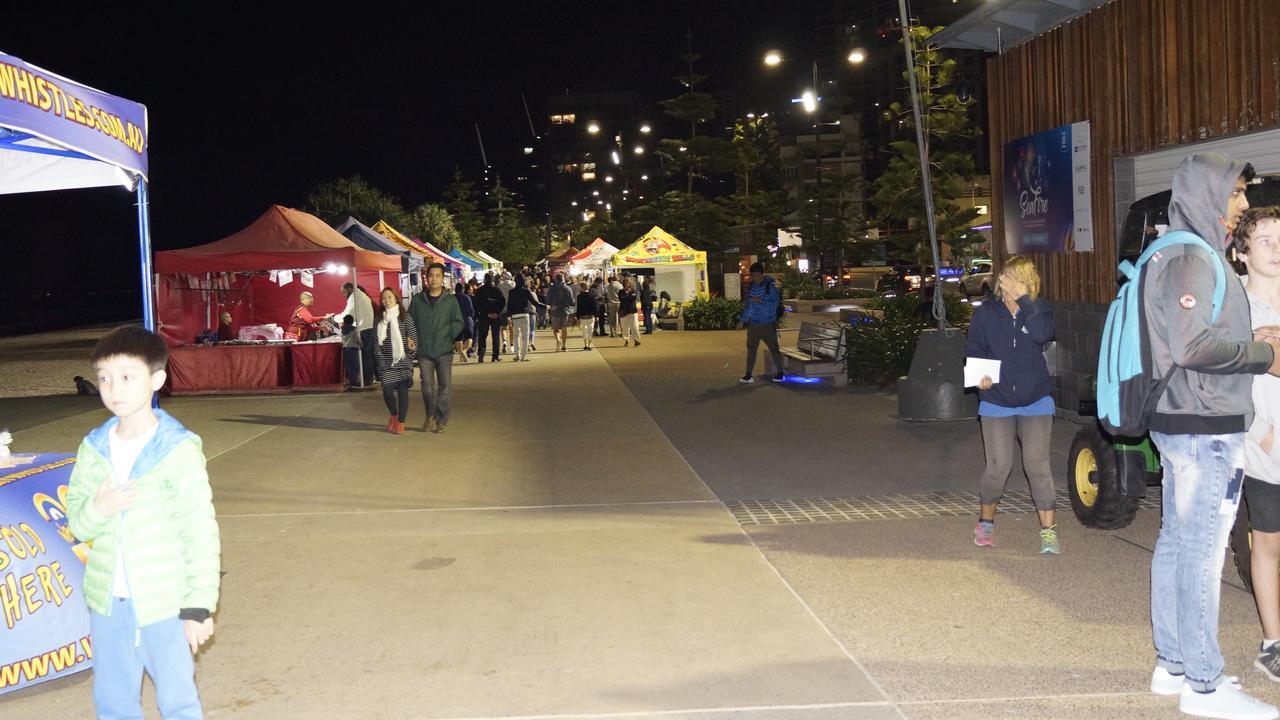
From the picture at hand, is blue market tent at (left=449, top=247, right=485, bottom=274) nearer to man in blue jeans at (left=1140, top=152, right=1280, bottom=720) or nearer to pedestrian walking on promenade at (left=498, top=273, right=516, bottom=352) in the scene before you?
pedestrian walking on promenade at (left=498, top=273, right=516, bottom=352)

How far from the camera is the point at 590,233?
84.3 metres

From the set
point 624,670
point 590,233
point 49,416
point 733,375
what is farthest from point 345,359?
point 590,233

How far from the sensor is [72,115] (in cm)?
657

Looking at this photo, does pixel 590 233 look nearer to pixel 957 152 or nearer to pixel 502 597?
pixel 957 152

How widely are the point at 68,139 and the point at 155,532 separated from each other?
3.94 metres

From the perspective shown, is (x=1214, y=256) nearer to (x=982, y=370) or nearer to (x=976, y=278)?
(x=982, y=370)

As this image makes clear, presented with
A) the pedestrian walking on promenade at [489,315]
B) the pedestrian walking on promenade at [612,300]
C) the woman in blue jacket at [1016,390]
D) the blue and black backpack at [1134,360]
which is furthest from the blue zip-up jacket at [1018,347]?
the pedestrian walking on promenade at [612,300]

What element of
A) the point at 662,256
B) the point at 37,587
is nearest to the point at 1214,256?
the point at 37,587

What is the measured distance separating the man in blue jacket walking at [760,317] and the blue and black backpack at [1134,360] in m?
12.6

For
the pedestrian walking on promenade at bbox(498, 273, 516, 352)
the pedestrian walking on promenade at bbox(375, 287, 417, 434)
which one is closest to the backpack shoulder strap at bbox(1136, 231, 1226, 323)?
the pedestrian walking on promenade at bbox(375, 287, 417, 434)

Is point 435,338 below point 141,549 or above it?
above

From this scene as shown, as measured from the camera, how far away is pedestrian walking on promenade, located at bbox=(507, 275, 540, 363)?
23547 millimetres

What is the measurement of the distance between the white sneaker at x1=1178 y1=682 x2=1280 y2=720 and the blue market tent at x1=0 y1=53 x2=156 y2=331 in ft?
17.7

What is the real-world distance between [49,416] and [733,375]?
32.5 feet
